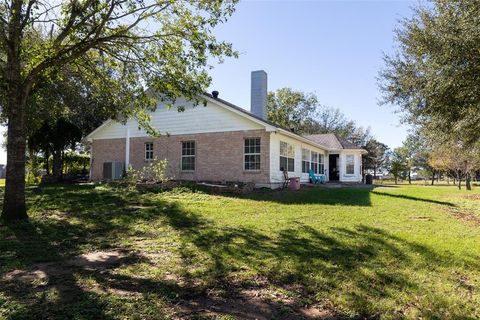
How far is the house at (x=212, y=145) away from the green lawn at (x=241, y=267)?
7972 mm

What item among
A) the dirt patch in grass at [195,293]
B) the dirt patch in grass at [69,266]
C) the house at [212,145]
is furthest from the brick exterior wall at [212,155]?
the dirt patch in grass at [195,293]

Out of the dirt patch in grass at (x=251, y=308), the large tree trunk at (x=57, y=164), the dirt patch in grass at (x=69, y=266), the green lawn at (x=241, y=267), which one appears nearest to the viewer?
the dirt patch in grass at (x=251, y=308)

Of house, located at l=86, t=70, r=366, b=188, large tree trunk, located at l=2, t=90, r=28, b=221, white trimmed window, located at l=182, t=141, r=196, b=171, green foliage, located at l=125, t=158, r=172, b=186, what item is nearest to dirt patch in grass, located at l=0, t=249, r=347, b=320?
large tree trunk, located at l=2, t=90, r=28, b=221

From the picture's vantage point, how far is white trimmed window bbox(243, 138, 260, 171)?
1722 cm

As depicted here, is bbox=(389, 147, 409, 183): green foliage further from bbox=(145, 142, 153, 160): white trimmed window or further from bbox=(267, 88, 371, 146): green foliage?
bbox=(145, 142, 153, 160): white trimmed window

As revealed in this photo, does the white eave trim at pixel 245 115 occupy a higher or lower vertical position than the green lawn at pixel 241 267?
higher

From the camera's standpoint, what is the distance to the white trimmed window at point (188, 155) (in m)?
19.0

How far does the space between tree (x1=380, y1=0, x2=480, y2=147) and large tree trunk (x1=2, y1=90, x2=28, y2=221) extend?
1048 centimetres

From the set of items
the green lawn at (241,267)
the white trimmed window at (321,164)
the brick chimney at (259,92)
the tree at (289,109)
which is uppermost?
the tree at (289,109)

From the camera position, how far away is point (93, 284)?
4.21 meters

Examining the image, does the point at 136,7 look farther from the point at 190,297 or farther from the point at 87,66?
the point at 190,297

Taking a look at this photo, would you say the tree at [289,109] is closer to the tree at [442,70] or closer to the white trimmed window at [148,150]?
the white trimmed window at [148,150]

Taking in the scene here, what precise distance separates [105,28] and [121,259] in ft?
21.9

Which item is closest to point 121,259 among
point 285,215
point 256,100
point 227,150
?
point 285,215
